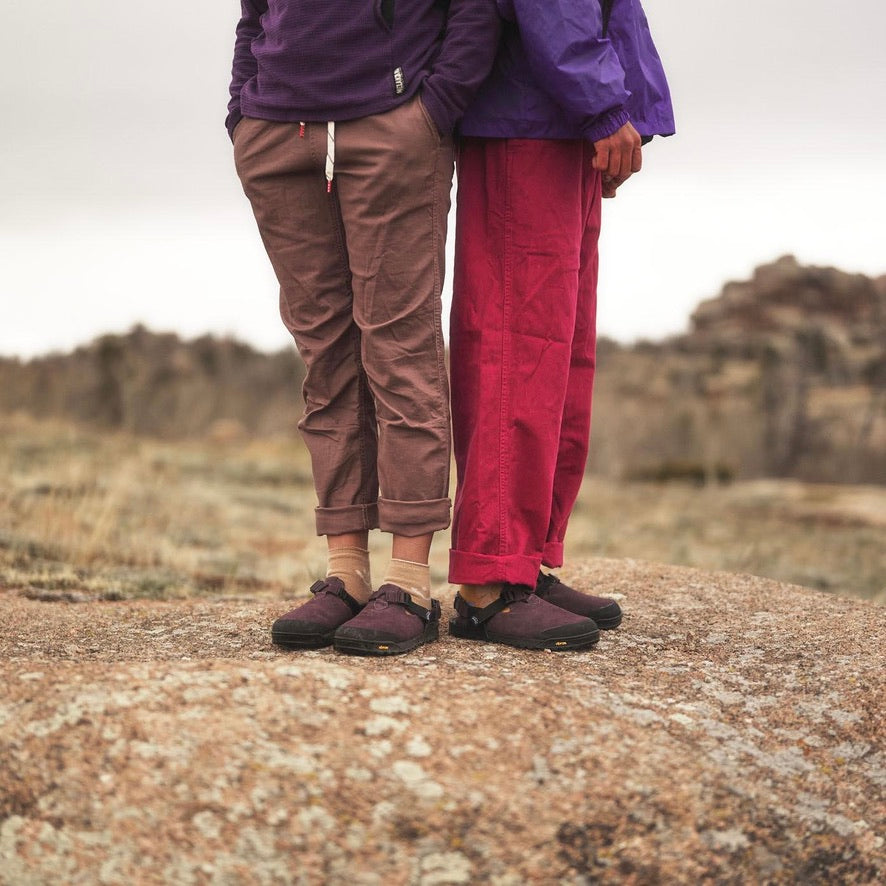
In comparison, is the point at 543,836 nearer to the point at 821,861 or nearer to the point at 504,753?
the point at 504,753

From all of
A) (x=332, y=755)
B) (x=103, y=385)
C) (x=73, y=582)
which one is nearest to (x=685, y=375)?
(x=103, y=385)

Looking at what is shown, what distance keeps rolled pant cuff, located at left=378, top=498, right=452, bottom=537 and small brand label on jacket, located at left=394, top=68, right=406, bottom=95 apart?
3.29 feet

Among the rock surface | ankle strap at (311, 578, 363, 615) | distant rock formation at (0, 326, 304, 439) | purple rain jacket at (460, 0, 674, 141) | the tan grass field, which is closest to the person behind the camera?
the rock surface

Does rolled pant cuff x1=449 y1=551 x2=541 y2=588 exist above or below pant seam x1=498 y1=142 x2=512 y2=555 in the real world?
below

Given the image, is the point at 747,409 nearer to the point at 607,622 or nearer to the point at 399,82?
the point at 607,622

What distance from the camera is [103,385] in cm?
1941

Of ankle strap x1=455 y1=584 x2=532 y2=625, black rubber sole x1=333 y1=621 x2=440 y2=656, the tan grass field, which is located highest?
ankle strap x1=455 y1=584 x2=532 y2=625

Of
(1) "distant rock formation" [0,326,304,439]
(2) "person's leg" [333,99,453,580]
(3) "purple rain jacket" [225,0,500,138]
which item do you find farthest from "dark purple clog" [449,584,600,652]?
(1) "distant rock formation" [0,326,304,439]

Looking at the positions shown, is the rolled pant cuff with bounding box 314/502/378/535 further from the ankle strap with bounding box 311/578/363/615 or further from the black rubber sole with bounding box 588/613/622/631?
the black rubber sole with bounding box 588/613/622/631

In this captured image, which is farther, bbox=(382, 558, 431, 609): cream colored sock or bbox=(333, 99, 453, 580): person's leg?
bbox=(382, 558, 431, 609): cream colored sock

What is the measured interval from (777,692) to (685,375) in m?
28.1

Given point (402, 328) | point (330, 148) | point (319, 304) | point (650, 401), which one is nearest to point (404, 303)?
point (402, 328)

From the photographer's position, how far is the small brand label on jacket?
97.3 inches

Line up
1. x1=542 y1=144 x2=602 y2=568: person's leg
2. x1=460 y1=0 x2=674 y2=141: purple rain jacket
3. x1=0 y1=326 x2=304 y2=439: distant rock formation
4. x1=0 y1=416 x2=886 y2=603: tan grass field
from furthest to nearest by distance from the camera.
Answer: x1=0 y1=326 x2=304 y2=439: distant rock formation
x1=0 y1=416 x2=886 y2=603: tan grass field
x1=542 y1=144 x2=602 y2=568: person's leg
x1=460 y1=0 x2=674 y2=141: purple rain jacket
